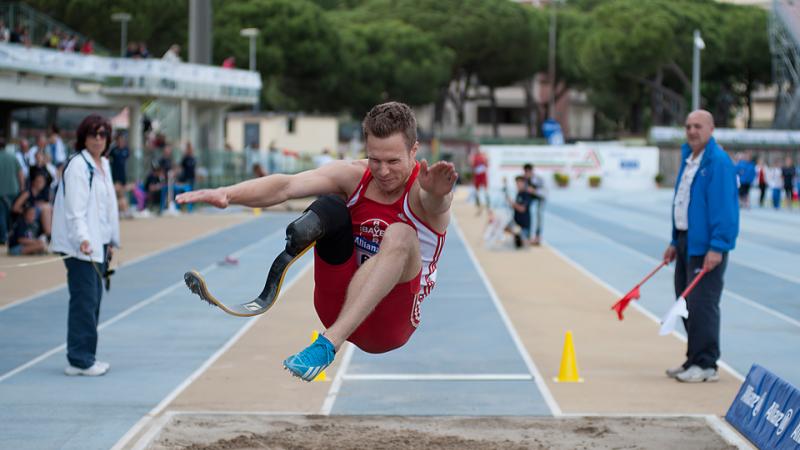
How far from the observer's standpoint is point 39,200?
18906 mm

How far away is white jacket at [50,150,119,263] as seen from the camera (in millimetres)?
8875

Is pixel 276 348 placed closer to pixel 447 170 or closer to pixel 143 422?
pixel 143 422

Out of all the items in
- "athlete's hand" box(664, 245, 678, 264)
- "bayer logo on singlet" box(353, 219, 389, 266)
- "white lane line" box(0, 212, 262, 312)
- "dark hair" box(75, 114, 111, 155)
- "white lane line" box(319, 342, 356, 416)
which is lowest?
"white lane line" box(0, 212, 262, 312)

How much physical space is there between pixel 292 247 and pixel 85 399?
3.71 metres

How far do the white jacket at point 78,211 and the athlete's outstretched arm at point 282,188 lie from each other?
3.68 meters

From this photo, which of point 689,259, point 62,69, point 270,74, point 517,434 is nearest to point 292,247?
point 517,434

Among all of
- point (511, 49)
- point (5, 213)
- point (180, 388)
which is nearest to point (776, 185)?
point (5, 213)

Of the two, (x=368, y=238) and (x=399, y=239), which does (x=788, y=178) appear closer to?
(x=368, y=238)

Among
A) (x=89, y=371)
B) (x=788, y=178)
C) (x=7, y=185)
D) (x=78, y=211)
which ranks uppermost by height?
(x=78, y=211)

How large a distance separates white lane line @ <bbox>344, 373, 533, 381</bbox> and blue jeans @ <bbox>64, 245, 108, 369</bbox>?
2.06 meters

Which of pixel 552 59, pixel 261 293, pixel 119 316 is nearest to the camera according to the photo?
pixel 261 293

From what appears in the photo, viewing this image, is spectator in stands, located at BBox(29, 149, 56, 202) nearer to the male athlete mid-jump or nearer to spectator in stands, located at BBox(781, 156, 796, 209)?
the male athlete mid-jump

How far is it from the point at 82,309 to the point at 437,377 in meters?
2.87

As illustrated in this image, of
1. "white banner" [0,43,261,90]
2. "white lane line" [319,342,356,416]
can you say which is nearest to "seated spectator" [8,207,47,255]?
"white lane line" [319,342,356,416]
